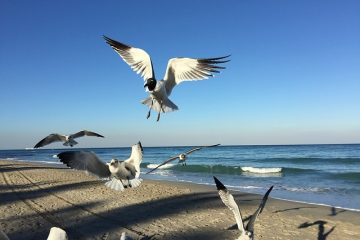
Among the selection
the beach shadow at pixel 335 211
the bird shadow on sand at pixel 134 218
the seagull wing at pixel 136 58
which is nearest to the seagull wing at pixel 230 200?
the seagull wing at pixel 136 58

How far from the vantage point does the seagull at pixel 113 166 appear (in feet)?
20.7

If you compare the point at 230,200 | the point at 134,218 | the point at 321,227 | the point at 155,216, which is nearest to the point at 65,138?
the point at 230,200

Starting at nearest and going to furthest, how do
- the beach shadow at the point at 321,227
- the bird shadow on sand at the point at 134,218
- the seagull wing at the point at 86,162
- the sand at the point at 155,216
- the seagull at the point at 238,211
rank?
the seagull at the point at 238,211 < the seagull wing at the point at 86,162 < the bird shadow on sand at the point at 134,218 < the sand at the point at 155,216 < the beach shadow at the point at 321,227

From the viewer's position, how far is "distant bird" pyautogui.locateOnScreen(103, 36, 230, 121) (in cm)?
664

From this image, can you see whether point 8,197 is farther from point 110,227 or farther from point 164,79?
point 164,79

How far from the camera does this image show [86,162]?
6434 mm

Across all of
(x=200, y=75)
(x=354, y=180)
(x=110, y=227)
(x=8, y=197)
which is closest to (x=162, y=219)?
(x=110, y=227)

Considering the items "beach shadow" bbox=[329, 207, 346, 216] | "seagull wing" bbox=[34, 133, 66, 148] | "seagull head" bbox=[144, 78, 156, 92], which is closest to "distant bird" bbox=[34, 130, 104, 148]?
"seagull wing" bbox=[34, 133, 66, 148]

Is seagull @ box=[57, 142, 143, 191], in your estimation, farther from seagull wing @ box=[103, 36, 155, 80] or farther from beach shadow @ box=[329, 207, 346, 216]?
beach shadow @ box=[329, 207, 346, 216]

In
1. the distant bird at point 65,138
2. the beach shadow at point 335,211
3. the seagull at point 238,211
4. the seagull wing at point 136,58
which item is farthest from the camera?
the beach shadow at point 335,211

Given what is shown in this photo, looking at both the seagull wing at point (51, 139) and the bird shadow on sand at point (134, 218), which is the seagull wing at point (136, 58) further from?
the bird shadow on sand at point (134, 218)

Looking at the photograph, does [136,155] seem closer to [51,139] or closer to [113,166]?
[113,166]

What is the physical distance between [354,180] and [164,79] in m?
18.6

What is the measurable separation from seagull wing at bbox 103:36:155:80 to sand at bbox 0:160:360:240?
3436mm
